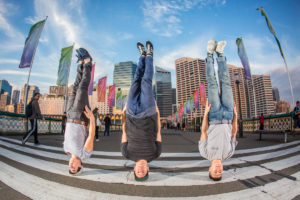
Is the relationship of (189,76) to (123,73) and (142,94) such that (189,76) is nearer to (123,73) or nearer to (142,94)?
(123,73)

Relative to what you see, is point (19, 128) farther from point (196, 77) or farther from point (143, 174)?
point (196, 77)

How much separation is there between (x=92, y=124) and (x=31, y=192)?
1.14 meters

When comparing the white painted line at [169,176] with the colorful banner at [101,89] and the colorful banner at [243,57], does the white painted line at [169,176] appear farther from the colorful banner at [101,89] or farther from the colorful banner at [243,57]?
the colorful banner at [101,89]

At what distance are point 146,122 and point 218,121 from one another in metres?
1.09

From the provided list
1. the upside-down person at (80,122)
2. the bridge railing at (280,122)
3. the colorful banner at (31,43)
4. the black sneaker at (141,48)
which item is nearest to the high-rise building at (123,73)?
the colorful banner at (31,43)

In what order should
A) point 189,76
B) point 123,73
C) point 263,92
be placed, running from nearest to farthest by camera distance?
point 263,92 → point 189,76 → point 123,73

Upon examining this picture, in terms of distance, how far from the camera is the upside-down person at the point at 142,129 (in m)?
1.95

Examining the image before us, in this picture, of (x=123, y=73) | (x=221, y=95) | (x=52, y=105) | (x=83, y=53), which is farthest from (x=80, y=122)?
(x=52, y=105)

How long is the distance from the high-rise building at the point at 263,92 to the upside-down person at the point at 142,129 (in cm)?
9378

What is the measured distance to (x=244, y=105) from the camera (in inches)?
3816

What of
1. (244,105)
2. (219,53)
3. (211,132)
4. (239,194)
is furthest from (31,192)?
(244,105)

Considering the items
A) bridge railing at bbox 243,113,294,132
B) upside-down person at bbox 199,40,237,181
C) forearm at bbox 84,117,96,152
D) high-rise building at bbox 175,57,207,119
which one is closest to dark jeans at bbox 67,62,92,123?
forearm at bbox 84,117,96,152

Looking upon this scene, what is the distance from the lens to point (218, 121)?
2.18m

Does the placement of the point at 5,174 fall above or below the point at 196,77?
below
